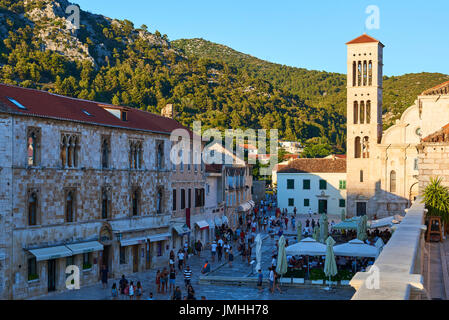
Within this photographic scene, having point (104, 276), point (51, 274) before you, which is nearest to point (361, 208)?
point (104, 276)

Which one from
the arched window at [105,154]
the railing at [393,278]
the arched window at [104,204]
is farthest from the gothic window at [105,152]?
the railing at [393,278]

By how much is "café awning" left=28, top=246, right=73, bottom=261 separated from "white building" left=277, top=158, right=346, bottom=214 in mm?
48231

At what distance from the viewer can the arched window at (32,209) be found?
2581cm

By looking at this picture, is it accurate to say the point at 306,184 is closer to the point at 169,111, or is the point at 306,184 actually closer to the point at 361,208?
the point at 361,208

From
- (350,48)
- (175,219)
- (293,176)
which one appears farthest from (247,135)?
(175,219)

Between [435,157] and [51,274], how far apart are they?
688 inches

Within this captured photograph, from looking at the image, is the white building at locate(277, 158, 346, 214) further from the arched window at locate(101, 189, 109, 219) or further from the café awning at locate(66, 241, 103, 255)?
the café awning at locate(66, 241, 103, 255)

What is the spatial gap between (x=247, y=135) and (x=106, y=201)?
96.6 m

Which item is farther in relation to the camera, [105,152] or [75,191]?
[105,152]

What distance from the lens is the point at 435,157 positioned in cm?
2100

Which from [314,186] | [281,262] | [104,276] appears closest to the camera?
[281,262]
